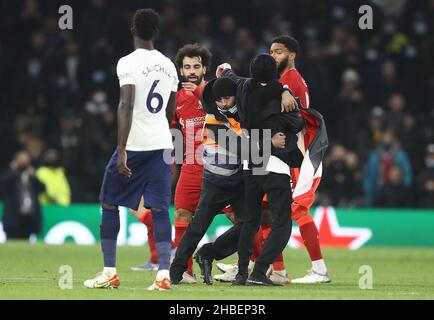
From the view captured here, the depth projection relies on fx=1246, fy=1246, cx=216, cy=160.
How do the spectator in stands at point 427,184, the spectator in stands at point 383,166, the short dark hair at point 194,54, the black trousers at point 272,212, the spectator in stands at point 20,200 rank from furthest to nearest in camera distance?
the spectator in stands at point 383,166 < the spectator in stands at point 427,184 < the spectator in stands at point 20,200 < the short dark hair at point 194,54 < the black trousers at point 272,212

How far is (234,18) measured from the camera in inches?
1034

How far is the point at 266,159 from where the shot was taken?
11.8 metres

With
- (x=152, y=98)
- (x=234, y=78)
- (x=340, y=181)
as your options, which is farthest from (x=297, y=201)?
(x=340, y=181)

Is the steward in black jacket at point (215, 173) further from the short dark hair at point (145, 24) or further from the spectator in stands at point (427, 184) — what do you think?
the spectator in stands at point (427, 184)

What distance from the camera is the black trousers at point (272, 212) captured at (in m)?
11.8

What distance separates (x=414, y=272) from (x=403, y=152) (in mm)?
8154

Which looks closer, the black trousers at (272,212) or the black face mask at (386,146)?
the black trousers at (272,212)

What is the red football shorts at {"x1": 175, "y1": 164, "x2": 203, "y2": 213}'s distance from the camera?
12.9m

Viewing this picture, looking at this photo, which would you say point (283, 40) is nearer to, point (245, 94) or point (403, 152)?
point (245, 94)

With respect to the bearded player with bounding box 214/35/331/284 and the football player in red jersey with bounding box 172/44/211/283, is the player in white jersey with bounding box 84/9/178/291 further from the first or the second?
the bearded player with bounding box 214/35/331/284

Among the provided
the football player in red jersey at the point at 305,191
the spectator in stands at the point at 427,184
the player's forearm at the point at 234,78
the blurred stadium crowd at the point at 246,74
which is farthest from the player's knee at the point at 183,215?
the spectator in stands at the point at 427,184

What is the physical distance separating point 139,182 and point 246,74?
1254cm

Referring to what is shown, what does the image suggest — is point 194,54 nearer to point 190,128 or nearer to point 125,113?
point 190,128

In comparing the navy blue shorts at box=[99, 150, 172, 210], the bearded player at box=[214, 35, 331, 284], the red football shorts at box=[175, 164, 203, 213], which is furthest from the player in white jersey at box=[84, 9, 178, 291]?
the bearded player at box=[214, 35, 331, 284]
